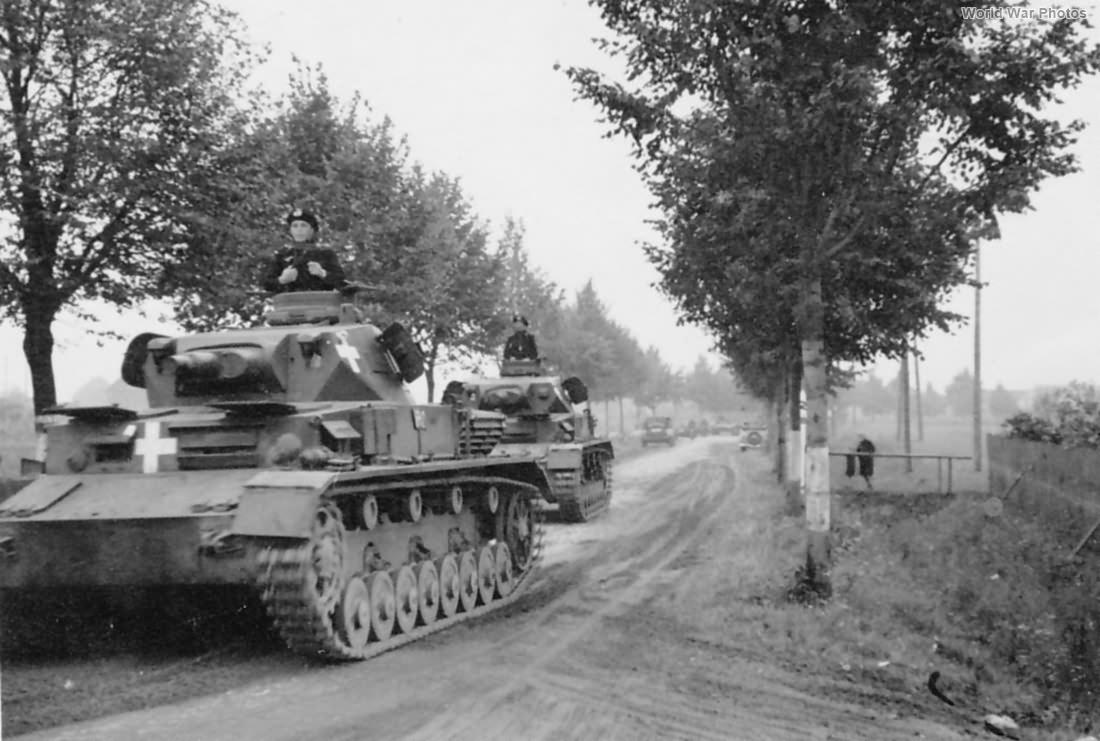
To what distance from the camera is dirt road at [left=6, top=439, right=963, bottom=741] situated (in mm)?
6188

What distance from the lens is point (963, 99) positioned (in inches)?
391

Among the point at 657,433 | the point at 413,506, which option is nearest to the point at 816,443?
the point at 413,506

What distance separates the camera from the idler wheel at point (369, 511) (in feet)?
28.1

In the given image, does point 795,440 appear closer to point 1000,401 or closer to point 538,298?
point 538,298

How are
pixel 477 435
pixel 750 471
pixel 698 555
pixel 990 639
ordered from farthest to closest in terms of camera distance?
pixel 750 471, pixel 698 555, pixel 477 435, pixel 990 639

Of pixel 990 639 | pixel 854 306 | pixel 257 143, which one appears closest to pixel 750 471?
pixel 854 306

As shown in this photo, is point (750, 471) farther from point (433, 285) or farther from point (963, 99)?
point (963, 99)

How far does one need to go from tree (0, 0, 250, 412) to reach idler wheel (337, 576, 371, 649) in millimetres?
8079

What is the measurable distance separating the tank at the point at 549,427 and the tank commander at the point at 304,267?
7925 millimetres

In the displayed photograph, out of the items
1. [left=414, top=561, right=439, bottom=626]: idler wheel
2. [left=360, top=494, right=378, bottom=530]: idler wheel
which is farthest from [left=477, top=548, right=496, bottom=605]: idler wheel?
[left=360, top=494, right=378, bottom=530]: idler wheel

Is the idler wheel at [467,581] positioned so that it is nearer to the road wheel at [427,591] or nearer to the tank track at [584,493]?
the road wheel at [427,591]

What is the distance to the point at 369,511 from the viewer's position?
28.3 ft

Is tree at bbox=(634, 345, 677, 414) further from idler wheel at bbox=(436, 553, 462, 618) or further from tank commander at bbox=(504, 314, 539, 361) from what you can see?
idler wheel at bbox=(436, 553, 462, 618)

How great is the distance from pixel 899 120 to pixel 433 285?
14.0 m
